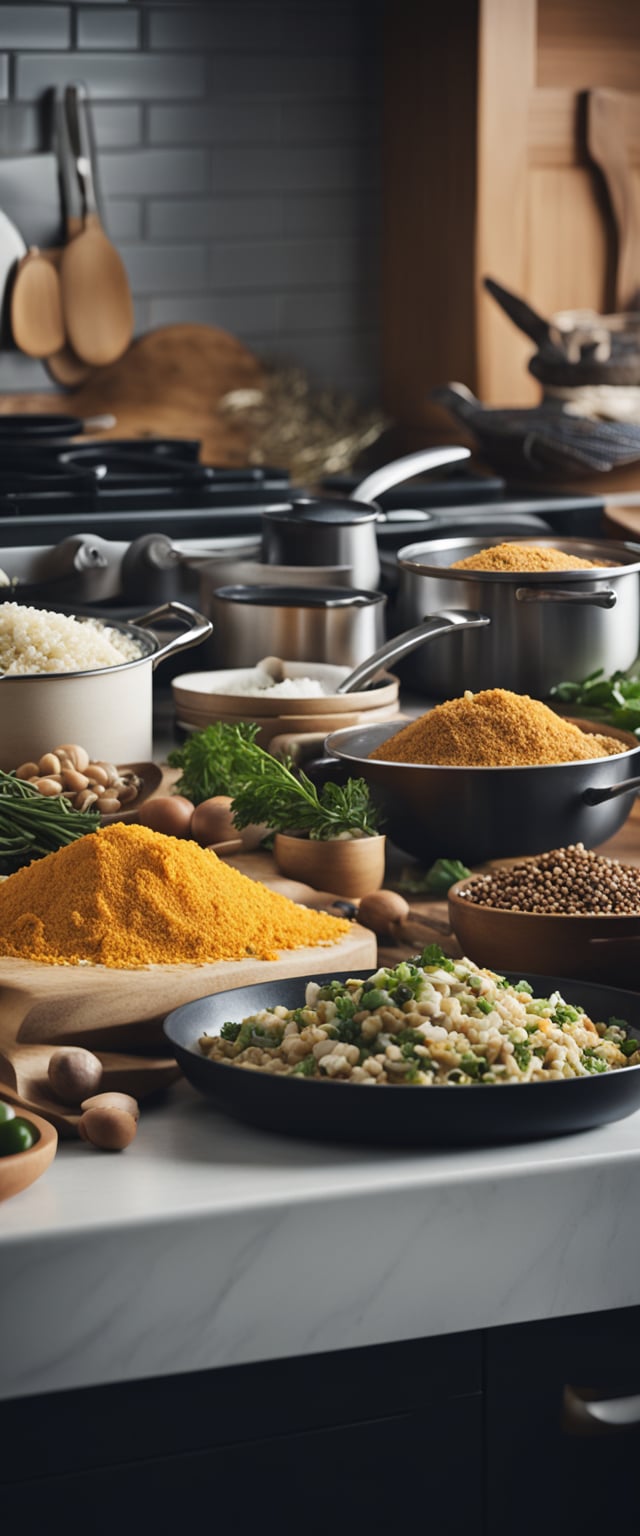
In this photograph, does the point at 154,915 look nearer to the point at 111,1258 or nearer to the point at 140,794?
the point at 111,1258

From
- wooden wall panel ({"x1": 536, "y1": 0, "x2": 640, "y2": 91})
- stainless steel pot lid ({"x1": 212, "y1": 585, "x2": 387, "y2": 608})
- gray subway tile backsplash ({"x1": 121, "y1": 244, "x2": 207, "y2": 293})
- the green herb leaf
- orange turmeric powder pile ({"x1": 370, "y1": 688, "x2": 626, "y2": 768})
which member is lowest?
the green herb leaf

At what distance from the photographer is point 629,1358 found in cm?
113

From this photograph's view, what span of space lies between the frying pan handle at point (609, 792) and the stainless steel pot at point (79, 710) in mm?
440

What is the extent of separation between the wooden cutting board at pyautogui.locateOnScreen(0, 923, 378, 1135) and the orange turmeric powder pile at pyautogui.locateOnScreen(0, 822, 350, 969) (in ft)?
0.06

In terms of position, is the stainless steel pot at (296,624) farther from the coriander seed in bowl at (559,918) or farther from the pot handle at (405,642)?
the coriander seed in bowl at (559,918)

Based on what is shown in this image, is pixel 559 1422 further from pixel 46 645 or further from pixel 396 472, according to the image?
pixel 396 472

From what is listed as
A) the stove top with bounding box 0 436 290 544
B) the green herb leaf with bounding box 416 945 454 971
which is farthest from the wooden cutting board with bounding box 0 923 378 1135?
the stove top with bounding box 0 436 290 544

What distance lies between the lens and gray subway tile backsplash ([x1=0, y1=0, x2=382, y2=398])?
11.5ft

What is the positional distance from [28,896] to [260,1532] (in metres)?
0.45

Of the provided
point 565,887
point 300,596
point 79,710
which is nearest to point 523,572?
point 300,596

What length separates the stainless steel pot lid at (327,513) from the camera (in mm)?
2191

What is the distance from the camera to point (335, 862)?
1.49 metres

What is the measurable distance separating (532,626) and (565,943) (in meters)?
0.83

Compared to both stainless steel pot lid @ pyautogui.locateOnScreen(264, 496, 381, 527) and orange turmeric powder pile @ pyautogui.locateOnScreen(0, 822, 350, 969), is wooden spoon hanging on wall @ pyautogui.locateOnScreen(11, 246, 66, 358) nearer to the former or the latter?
stainless steel pot lid @ pyautogui.locateOnScreen(264, 496, 381, 527)
